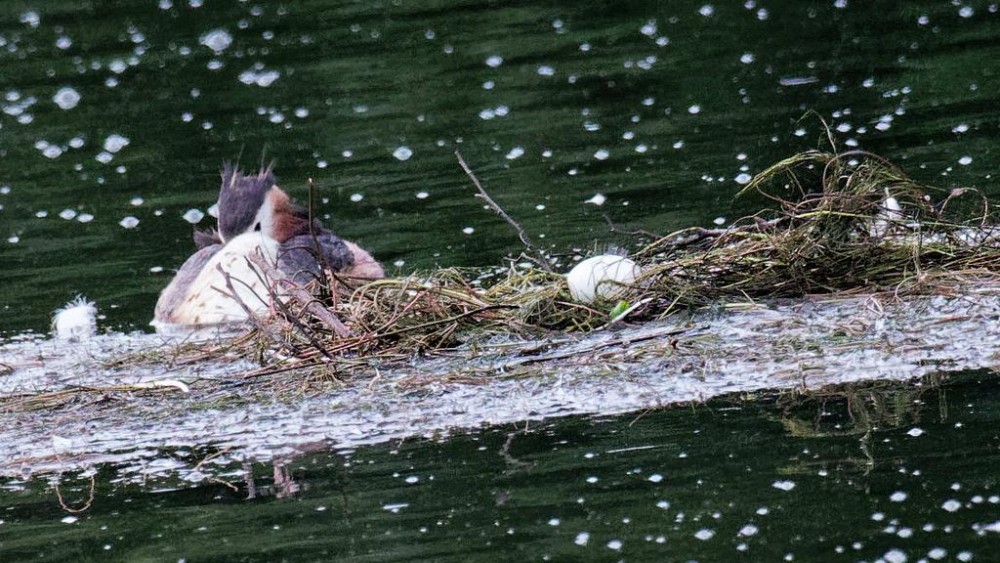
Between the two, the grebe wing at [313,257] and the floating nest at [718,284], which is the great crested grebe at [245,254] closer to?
the grebe wing at [313,257]

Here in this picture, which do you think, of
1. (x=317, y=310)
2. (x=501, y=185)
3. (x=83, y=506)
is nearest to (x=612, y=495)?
(x=83, y=506)

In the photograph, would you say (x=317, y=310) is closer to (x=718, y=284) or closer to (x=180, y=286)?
(x=718, y=284)

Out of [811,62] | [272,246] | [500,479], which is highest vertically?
[811,62]

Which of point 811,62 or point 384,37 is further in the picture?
point 384,37

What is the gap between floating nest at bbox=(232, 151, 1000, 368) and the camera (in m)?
7.77

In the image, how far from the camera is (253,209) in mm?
10383

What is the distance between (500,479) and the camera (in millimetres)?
5832

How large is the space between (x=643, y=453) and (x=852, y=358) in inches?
50.8

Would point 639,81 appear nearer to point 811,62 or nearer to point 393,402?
point 811,62

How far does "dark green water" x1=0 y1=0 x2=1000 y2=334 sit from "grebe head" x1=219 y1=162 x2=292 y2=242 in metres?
0.78

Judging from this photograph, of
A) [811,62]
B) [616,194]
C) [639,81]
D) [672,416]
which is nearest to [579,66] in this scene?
[639,81]

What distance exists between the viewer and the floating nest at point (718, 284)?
25.5 feet

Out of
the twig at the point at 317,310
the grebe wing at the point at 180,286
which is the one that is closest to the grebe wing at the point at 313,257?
the grebe wing at the point at 180,286

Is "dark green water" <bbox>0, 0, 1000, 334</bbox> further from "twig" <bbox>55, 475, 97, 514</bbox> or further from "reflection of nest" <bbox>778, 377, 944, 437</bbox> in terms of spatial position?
"twig" <bbox>55, 475, 97, 514</bbox>
